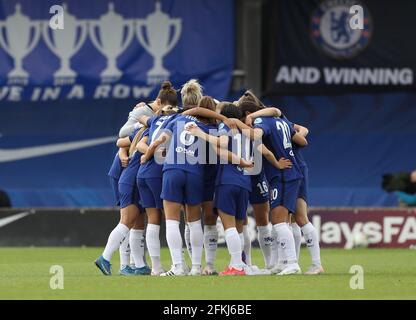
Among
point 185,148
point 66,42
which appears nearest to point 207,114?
point 185,148

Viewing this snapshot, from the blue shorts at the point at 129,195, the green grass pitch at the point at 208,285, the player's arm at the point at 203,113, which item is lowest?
the green grass pitch at the point at 208,285

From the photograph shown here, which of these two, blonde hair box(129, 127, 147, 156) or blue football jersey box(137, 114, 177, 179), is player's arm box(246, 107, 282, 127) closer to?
blue football jersey box(137, 114, 177, 179)

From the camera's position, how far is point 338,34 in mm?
23984

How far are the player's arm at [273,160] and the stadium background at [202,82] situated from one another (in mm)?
9869

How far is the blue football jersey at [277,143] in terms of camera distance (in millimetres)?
13734

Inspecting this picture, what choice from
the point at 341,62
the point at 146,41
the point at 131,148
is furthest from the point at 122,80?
the point at 131,148

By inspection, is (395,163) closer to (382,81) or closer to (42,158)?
(382,81)

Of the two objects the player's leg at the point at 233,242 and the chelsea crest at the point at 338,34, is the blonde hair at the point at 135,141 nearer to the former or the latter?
the player's leg at the point at 233,242

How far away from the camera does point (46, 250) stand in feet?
66.3

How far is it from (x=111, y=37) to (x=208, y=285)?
40.0 feet

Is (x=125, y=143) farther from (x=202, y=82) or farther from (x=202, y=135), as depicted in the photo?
(x=202, y=82)

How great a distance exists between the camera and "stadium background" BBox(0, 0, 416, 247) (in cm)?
2370

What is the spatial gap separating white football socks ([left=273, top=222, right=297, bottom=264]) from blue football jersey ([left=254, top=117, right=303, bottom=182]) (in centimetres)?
56

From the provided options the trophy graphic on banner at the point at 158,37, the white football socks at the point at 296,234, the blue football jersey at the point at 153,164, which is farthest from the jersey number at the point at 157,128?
the trophy graphic on banner at the point at 158,37
